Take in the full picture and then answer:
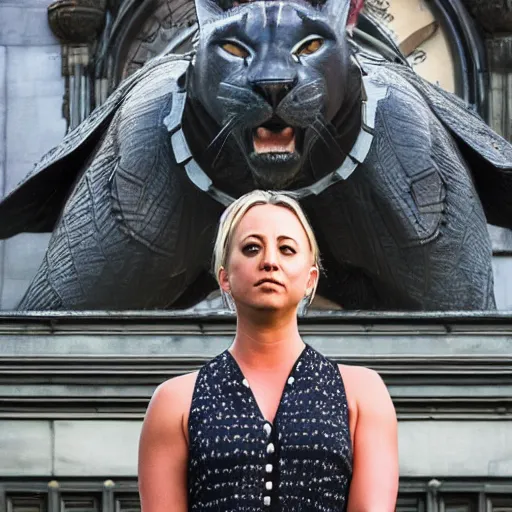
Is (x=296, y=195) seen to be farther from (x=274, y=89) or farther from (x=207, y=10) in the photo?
(x=207, y=10)

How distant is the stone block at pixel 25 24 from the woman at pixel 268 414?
10.1 meters

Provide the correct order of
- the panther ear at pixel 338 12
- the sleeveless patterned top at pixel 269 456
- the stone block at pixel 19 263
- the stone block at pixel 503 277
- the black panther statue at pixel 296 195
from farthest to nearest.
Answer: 1. the stone block at pixel 503 277
2. the stone block at pixel 19 263
3. the black panther statue at pixel 296 195
4. the panther ear at pixel 338 12
5. the sleeveless patterned top at pixel 269 456

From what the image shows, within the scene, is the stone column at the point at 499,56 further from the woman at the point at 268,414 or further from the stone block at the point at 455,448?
the woman at the point at 268,414

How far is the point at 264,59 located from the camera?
26.7ft

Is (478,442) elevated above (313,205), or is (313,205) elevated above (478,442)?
(313,205)

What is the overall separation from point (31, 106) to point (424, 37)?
2322 millimetres

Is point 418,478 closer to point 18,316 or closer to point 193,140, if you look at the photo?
point 18,316

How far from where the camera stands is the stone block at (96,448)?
7301mm

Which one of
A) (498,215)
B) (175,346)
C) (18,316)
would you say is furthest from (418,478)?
(498,215)

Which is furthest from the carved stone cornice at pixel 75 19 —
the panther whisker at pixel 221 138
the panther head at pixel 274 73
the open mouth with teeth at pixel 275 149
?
the open mouth with teeth at pixel 275 149

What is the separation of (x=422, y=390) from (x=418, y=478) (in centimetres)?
33

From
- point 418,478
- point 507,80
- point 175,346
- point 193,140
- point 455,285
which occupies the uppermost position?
point 507,80

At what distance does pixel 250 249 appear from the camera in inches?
145

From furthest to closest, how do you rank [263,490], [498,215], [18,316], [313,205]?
[498,215] < [313,205] < [18,316] < [263,490]
